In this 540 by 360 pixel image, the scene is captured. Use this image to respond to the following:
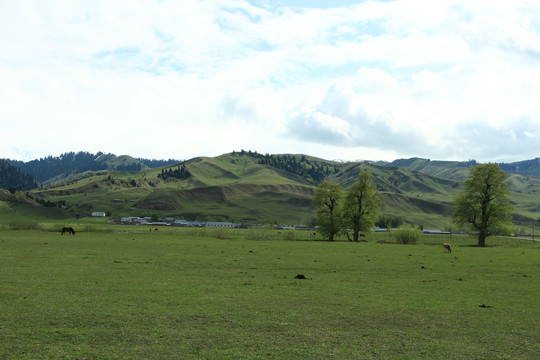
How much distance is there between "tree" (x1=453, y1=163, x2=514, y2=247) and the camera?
9019cm

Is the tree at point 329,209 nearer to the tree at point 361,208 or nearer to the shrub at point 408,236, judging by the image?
the tree at point 361,208

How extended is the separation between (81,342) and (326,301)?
14.8 metres

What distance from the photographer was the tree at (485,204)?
90.2 m

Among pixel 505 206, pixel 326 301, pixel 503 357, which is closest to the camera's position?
pixel 503 357

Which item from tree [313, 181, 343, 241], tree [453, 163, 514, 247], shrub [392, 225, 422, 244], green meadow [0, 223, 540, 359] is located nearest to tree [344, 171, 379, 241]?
tree [313, 181, 343, 241]

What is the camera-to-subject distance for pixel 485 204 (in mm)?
92188

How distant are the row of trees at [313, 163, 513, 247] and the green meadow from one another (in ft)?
188

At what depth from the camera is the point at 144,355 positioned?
14484 mm

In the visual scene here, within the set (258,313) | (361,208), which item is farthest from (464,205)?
(258,313)

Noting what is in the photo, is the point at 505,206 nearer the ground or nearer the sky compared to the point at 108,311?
nearer the sky

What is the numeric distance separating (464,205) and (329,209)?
33.5m

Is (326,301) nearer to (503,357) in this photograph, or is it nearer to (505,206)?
(503,357)

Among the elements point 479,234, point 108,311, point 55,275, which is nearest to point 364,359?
point 108,311

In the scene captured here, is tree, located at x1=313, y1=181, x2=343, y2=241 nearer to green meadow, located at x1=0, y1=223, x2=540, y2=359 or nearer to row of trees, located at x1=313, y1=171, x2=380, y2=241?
row of trees, located at x1=313, y1=171, x2=380, y2=241
